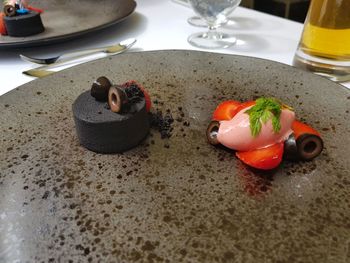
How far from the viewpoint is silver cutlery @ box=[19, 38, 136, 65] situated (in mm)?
1367

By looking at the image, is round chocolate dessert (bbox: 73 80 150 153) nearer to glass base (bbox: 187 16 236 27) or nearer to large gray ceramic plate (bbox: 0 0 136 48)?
large gray ceramic plate (bbox: 0 0 136 48)

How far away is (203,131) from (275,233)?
373 mm

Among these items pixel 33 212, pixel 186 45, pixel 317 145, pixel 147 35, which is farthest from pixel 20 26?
pixel 317 145

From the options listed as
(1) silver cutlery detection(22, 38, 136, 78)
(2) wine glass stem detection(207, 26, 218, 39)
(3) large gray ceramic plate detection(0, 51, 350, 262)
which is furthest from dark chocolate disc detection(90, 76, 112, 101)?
(2) wine glass stem detection(207, 26, 218, 39)

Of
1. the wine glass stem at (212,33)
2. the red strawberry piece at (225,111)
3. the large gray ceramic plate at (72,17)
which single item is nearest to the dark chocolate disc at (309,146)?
the red strawberry piece at (225,111)

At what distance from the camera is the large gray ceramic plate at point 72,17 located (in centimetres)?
141

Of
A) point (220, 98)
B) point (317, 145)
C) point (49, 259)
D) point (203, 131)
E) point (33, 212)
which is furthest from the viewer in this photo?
point (220, 98)

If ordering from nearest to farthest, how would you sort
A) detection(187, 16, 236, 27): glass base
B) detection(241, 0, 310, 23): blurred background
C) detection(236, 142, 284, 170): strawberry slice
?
detection(236, 142, 284, 170): strawberry slice → detection(187, 16, 236, 27): glass base → detection(241, 0, 310, 23): blurred background

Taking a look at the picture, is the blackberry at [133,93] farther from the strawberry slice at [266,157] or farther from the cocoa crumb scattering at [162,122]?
the strawberry slice at [266,157]

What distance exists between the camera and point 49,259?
0.67 metres

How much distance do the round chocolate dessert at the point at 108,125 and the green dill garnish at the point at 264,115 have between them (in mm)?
284

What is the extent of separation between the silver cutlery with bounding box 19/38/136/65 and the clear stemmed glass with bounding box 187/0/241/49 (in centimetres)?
28

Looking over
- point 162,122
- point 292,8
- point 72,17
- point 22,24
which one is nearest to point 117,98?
point 162,122

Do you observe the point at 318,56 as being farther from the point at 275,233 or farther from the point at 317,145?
the point at 275,233
